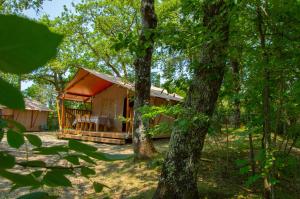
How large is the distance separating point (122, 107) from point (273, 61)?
470 inches

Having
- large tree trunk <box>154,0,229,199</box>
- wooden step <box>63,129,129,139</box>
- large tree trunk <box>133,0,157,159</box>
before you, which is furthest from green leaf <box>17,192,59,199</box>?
wooden step <box>63,129,129,139</box>

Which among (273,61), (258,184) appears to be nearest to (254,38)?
(273,61)

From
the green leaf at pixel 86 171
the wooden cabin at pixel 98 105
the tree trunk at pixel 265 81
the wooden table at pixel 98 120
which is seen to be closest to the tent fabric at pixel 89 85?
the wooden cabin at pixel 98 105

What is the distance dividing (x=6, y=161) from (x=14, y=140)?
34 mm

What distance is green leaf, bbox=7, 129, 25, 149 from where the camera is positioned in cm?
40

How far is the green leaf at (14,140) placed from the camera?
404 millimetres

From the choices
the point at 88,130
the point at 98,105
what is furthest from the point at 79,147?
the point at 98,105

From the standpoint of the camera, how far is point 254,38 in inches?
136

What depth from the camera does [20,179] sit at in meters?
0.41

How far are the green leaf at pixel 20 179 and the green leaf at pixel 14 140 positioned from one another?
3 centimetres

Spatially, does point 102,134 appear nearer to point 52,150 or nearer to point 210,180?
point 210,180

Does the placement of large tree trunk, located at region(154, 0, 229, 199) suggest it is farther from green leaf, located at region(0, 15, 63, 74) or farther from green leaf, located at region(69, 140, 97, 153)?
green leaf, located at region(0, 15, 63, 74)

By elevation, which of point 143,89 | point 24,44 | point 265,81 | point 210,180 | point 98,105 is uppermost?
point 98,105

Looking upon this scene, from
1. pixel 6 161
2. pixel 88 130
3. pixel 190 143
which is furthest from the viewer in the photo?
pixel 88 130
